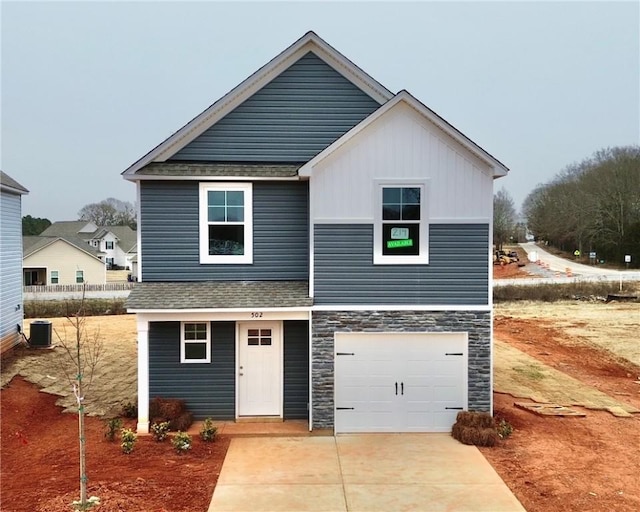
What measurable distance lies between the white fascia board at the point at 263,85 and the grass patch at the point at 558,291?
2719 cm

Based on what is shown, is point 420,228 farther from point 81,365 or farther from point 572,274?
point 572,274

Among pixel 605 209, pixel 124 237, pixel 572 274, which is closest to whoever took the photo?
pixel 572 274

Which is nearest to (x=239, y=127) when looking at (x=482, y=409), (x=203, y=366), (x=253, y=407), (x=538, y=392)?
(x=203, y=366)

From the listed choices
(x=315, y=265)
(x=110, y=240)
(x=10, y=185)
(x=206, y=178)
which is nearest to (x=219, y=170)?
(x=206, y=178)

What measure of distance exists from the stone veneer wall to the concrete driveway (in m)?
0.92

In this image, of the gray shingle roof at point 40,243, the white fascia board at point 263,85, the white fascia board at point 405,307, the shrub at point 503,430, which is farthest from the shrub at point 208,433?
the gray shingle roof at point 40,243

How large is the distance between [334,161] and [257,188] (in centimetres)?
208

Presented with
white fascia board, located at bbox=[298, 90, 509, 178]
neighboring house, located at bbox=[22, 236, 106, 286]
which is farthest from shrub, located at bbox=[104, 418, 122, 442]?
neighboring house, located at bbox=[22, 236, 106, 286]

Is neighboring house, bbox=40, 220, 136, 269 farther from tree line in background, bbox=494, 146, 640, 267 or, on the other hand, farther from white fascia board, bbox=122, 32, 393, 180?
white fascia board, bbox=122, 32, 393, 180

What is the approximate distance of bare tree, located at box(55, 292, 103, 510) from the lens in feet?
25.7

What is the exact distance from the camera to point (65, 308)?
3212 cm

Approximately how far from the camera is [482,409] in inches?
456

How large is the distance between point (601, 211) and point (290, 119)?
57.8 metres

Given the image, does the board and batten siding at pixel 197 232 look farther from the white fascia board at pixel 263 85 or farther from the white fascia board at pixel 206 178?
the white fascia board at pixel 263 85
